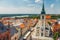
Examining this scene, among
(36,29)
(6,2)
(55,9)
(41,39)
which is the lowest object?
(41,39)

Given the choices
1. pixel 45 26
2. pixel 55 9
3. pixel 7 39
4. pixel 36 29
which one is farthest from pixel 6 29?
pixel 55 9

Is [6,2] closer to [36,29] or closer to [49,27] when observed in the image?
[36,29]

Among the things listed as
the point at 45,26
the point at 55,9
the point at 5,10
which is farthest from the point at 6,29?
the point at 55,9

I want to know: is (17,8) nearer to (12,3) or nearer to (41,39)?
(12,3)

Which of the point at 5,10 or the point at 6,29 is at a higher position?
the point at 5,10

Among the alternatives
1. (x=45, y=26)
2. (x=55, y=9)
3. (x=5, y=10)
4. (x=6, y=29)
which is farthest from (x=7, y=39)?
(x=55, y=9)

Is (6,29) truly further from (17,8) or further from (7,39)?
(17,8)

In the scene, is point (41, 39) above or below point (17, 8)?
below
